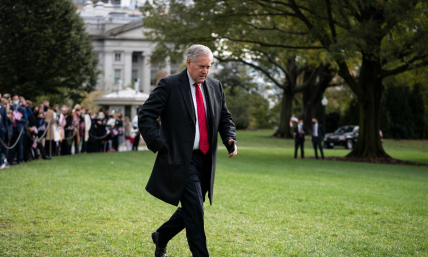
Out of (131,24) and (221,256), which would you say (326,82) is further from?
(131,24)

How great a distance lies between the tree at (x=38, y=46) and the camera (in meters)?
33.3

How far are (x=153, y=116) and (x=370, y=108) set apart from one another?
2123cm

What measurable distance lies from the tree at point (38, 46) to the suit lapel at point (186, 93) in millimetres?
31632

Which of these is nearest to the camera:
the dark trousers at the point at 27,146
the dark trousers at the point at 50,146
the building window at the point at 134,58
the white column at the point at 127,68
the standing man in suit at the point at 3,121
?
the standing man in suit at the point at 3,121

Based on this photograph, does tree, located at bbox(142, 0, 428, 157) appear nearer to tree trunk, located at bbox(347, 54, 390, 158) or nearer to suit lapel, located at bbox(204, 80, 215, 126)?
tree trunk, located at bbox(347, 54, 390, 158)

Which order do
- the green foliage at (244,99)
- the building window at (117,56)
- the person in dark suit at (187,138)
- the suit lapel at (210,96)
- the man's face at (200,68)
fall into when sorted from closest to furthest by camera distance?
1. the person in dark suit at (187,138)
2. the man's face at (200,68)
3. the suit lapel at (210,96)
4. the green foliage at (244,99)
5. the building window at (117,56)

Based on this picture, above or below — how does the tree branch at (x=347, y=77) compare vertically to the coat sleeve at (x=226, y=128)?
above

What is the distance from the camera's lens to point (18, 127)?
15664 mm

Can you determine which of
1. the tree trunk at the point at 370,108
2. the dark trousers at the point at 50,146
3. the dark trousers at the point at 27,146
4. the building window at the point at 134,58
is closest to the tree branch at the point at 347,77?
the tree trunk at the point at 370,108

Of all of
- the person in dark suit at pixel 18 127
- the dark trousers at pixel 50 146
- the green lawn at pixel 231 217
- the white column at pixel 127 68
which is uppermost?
the white column at pixel 127 68

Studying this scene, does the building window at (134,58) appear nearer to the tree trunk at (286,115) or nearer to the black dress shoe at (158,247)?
the tree trunk at (286,115)

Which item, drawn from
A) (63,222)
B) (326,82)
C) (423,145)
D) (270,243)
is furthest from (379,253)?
(326,82)

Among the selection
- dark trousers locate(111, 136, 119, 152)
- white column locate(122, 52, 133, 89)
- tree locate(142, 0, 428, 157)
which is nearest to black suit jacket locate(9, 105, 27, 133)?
tree locate(142, 0, 428, 157)

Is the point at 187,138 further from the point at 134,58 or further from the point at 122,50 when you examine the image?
the point at 134,58
